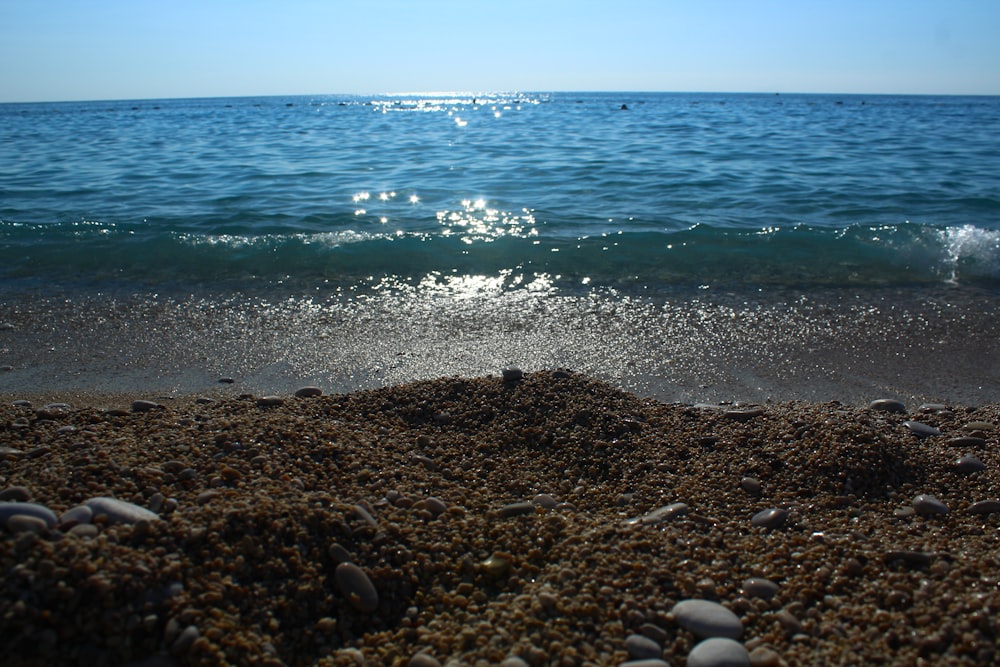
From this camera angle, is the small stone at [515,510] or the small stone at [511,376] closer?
the small stone at [515,510]

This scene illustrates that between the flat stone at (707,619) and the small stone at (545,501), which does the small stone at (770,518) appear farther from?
the small stone at (545,501)

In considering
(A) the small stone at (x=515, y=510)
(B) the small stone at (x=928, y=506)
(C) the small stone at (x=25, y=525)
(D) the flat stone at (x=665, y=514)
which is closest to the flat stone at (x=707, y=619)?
(D) the flat stone at (x=665, y=514)

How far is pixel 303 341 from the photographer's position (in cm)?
452

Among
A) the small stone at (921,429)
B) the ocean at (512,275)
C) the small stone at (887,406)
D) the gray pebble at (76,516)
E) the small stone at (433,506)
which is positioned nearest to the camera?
the gray pebble at (76,516)

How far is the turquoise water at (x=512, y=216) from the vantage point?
6.11 metres

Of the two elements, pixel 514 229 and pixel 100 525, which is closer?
pixel 100 525

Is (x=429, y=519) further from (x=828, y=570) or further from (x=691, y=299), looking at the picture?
(x=691, y=299)

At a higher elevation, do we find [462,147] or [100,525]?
[462,147]

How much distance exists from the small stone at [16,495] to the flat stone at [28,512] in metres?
0.17

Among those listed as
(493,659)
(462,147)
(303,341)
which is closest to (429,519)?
(493,659)

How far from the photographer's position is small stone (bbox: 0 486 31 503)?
205 centimetres

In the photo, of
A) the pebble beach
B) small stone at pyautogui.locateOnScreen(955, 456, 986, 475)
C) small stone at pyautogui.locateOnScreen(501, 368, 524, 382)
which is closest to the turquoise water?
small stone at pyautogui.locateOnScreen(501, 368, 524, 382)

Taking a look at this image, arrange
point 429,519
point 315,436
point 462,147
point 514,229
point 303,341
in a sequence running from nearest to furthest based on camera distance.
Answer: point 429,519 → point 315,436 → point 303,341 → point 514,229 → point 462,147

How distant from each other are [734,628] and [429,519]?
0.97m
